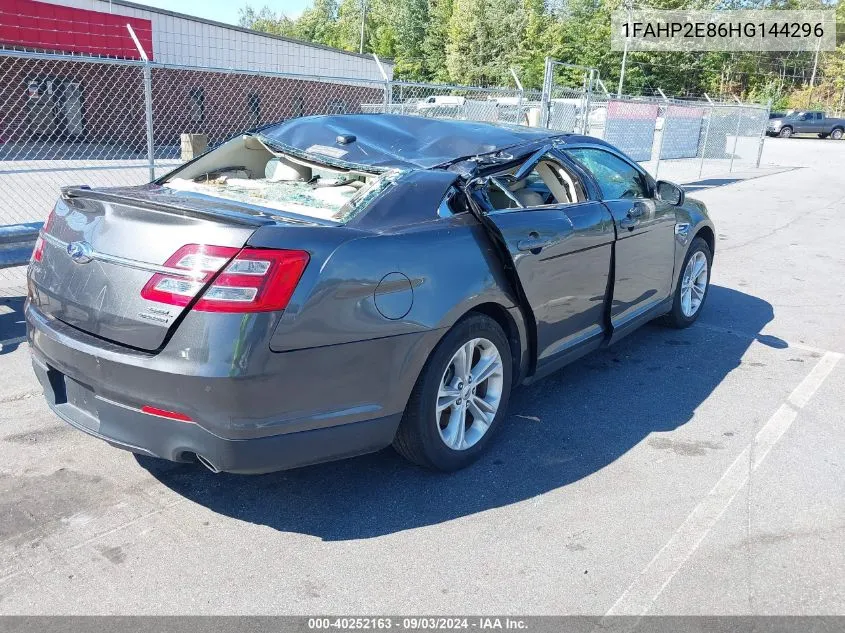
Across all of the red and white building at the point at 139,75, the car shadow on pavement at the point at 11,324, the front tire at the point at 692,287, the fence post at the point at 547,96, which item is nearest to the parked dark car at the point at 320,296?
the front tire at the point at 692,287

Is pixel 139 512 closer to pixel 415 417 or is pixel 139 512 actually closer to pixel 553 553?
pixel 415 417

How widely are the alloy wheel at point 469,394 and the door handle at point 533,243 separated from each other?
0.50 metres

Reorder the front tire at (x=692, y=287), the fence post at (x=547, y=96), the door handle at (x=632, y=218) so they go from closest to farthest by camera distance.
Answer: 1. the door handle at (x=632, y=218)
2. the front tire at (x=692, y=287)
3. the fence post at (x=547, y=96)

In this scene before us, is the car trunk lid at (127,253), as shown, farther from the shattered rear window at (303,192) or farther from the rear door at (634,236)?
the rear door at (634,236)

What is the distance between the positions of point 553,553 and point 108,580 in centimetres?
166

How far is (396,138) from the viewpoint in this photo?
4070 mm

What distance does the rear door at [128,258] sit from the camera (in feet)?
8.56

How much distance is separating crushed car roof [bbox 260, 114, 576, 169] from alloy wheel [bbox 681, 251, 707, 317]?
1838 mm

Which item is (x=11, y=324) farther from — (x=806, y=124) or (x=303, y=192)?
(x=806, y=124)

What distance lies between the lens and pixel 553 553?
9.43 ft

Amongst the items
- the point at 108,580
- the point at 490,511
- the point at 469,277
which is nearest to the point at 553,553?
the point at 490,511

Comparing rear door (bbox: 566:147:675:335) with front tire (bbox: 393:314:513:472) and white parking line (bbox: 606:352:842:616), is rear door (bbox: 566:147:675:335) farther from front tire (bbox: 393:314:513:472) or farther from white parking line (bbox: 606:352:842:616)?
front tire (bbox: 393:314:513:472)

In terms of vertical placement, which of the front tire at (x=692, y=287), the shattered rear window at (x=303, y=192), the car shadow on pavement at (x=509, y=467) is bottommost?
the car shadow on pavement at (x=509, y=467)

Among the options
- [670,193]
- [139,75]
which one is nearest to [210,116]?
[139,75]
